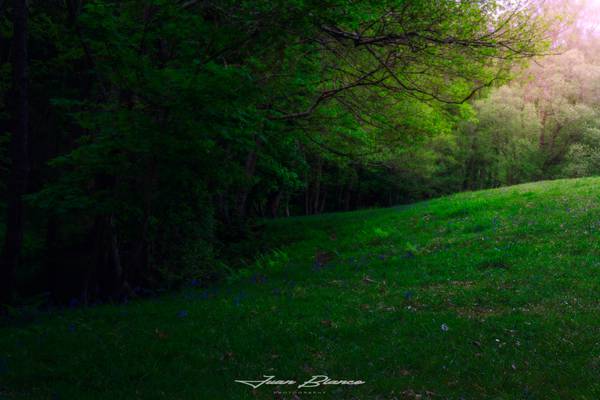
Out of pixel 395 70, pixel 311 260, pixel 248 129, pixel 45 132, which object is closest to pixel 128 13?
pixel 248 129

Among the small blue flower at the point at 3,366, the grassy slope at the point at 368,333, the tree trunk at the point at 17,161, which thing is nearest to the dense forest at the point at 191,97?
the tree trunk at the point at 17,161

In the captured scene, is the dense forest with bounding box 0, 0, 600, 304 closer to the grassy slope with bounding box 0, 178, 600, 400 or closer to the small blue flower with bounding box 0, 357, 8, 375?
the grassy slope with bounding box 0, 178, 600, 400

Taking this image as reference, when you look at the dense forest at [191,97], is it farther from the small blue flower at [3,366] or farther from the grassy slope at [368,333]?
the small blue flower at [3,366]

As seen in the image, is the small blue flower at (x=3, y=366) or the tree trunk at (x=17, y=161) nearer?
the small blue flower at (x=3, y=366)

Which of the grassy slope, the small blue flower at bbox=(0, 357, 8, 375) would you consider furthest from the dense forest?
the small blue flower at bbox=(0, 357, 8, 375)

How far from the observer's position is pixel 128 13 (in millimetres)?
11031

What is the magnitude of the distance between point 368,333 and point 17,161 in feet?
31.8

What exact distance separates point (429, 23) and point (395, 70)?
2129mm

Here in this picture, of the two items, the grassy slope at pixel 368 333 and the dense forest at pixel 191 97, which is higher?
the dense forest at pixel 191 97

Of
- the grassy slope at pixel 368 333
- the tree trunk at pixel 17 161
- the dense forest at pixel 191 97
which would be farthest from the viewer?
the tree trunk at pixel 17 161

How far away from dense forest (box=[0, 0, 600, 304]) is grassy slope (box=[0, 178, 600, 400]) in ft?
10.3

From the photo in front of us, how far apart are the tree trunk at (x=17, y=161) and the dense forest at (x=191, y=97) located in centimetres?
4

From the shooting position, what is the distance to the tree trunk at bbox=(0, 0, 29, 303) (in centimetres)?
1152

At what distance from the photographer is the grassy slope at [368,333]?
6.38 meters
